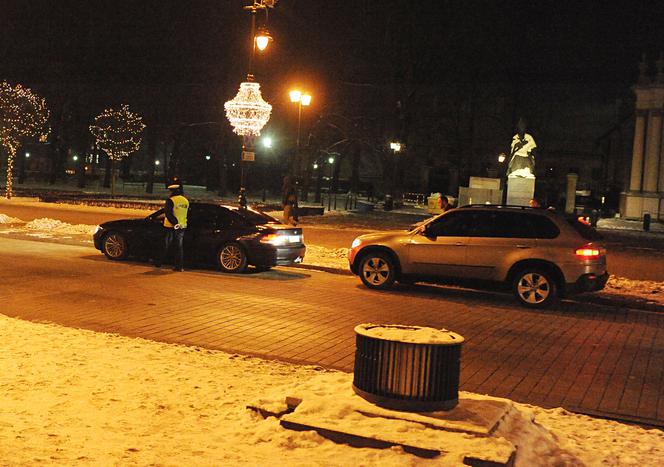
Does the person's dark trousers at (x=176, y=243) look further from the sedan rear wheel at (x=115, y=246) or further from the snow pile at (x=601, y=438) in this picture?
the snow pile at (x=601, y=438)

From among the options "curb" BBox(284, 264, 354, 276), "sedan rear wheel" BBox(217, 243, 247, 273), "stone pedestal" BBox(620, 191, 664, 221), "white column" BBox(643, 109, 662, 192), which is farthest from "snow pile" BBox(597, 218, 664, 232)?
"sedan rear wheel" BBox(217, 243, 247, 273)

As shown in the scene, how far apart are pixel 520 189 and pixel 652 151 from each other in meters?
17.4

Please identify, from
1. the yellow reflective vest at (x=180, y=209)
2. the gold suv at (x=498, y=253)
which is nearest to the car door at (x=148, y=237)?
the yellow reflective vest at (x=180, y=209)

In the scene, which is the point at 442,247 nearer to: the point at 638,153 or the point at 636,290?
the point at 636,290

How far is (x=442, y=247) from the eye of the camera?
45.8 ft

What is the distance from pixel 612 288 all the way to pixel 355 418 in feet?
37.6

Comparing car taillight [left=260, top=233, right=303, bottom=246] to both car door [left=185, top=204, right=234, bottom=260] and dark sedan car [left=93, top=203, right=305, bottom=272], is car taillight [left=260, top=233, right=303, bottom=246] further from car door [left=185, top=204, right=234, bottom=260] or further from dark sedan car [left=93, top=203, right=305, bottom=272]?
car door [left=185, top=204, right=234, bottom=260]

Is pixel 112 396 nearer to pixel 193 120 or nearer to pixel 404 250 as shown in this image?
pixel 404 250

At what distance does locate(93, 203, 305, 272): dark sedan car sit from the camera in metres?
15.5

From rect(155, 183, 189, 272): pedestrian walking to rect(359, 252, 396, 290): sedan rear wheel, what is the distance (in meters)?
3.74

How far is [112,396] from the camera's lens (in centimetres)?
633

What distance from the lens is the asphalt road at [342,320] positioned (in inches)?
320

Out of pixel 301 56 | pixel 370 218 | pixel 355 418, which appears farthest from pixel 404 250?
pixel 301 56

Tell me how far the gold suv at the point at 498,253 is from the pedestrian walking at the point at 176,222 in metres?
3.59
